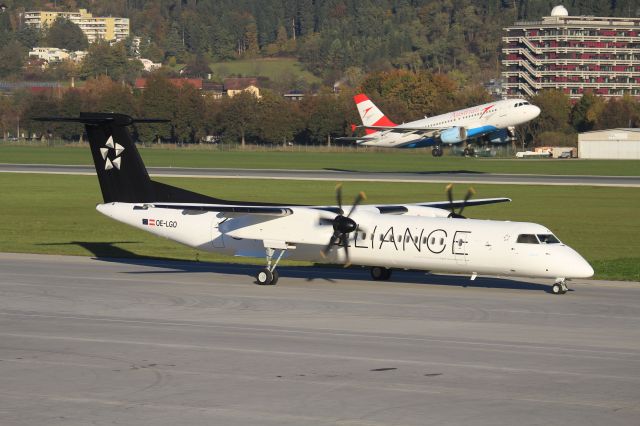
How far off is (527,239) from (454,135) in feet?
247

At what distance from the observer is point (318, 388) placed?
68.9ft

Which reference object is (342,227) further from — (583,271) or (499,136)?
(499,136)

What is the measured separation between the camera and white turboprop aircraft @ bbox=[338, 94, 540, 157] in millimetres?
105750

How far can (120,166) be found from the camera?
38.0 metres

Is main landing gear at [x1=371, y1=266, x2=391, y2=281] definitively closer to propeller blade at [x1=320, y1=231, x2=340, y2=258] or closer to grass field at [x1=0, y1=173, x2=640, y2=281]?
propeller blade at [x1=320, y1=231, x2=340, y2=258]

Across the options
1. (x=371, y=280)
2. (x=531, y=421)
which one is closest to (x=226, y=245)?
(x=371, y=280)

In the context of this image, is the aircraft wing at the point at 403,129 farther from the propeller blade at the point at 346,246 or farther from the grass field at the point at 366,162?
the propeller blade at the point at 346,246

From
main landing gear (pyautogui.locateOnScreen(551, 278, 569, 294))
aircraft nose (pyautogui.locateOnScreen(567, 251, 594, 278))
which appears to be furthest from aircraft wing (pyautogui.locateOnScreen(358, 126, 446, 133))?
aircraft nose (pyautogui.locateOnScreen(567, 251, 594, 278))

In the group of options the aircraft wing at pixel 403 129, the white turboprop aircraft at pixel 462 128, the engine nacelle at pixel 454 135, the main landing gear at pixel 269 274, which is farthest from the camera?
the aircraft wing at pixel 403 129

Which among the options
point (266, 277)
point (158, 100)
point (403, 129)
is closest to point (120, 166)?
point (266, 277)

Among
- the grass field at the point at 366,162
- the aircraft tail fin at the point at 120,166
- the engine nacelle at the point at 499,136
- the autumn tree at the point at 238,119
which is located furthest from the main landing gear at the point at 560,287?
the autumn tree at the point at 238,119

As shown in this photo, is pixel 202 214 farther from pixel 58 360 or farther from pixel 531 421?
pixel 531 421

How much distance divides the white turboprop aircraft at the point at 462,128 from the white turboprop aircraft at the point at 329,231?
69043 mm

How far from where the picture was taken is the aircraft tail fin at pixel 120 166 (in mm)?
37719
